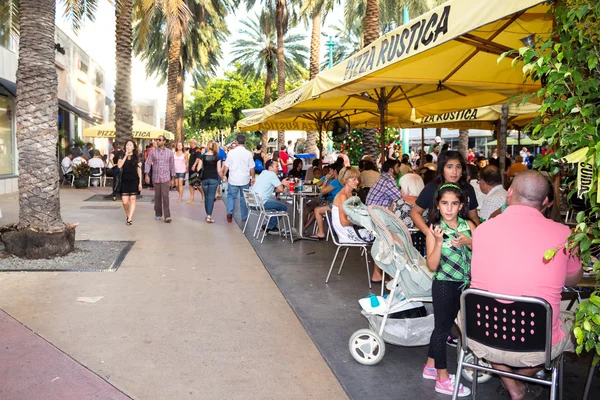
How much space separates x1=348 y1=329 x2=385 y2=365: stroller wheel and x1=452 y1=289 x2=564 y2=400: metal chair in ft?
3.73

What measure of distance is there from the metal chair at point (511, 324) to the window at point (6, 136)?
17.9 metres

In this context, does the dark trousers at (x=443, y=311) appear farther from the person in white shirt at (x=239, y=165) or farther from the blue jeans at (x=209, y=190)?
the blue jeans at (x=209, y=190)

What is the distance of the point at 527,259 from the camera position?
3.03 m

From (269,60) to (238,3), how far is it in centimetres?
689

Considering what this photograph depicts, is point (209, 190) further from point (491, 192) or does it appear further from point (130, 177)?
point (491, 192)

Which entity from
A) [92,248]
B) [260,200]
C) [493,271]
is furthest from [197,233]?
[493,271]

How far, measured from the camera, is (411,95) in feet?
29.6

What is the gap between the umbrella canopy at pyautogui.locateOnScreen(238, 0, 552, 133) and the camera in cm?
373

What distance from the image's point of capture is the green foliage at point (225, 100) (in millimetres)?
52188

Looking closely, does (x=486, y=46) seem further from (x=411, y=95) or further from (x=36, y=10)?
(x=36, y=10)

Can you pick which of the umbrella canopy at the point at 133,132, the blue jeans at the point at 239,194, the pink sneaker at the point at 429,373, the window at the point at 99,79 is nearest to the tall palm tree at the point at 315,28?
the umbrella canopy at the point at 133,132

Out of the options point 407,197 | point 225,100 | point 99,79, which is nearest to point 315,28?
point 99,79

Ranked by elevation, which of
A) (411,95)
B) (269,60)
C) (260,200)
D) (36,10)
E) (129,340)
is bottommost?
(129,340)

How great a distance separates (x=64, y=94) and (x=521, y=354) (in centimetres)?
2779
